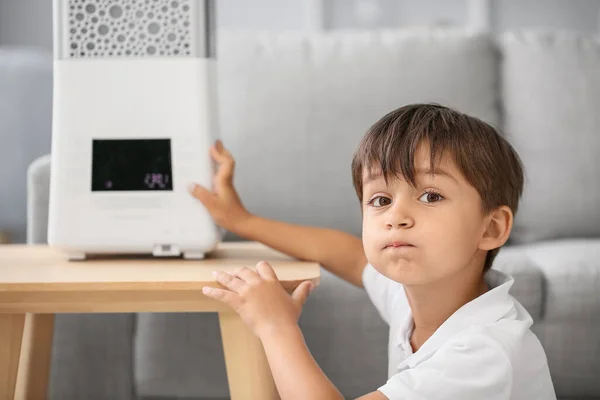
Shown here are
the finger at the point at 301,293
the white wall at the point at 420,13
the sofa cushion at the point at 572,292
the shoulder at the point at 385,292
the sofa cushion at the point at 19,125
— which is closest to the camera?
the finger at the point at 301,293

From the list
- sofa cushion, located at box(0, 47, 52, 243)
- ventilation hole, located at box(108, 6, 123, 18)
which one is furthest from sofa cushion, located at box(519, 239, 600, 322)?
sofa cushion, located at box(0, 47, 52, 243)

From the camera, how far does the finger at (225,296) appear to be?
34.6 inches

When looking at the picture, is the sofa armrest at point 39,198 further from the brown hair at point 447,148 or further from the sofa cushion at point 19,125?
the brown hair at point 447,148

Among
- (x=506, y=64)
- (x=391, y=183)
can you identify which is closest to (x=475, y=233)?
(x=391, y=183)

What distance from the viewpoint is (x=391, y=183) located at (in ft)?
2.90

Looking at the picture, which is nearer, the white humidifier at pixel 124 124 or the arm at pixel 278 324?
the arm at pixel 278 324

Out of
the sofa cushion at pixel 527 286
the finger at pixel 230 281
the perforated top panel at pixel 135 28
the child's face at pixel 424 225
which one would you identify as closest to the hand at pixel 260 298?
the finger at pixel 230 281

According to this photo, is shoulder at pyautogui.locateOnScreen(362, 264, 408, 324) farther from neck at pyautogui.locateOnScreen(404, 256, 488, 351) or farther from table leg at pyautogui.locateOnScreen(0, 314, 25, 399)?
table leg at pyautogui.locateOnScreen(0, 314, 25, 399)

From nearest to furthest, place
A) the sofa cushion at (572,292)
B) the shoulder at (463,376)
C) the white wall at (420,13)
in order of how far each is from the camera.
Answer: the shoulder at (463,376) < the sofa cushion at (572,292) < the white wall at (420,13)

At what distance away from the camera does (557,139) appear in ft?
5.65

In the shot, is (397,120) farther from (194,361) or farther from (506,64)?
(506,64)

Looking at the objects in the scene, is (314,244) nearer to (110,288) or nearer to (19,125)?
(110,288)

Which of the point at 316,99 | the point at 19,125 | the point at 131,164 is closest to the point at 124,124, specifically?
the point at 131,164

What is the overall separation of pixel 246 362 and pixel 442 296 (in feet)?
0.79
